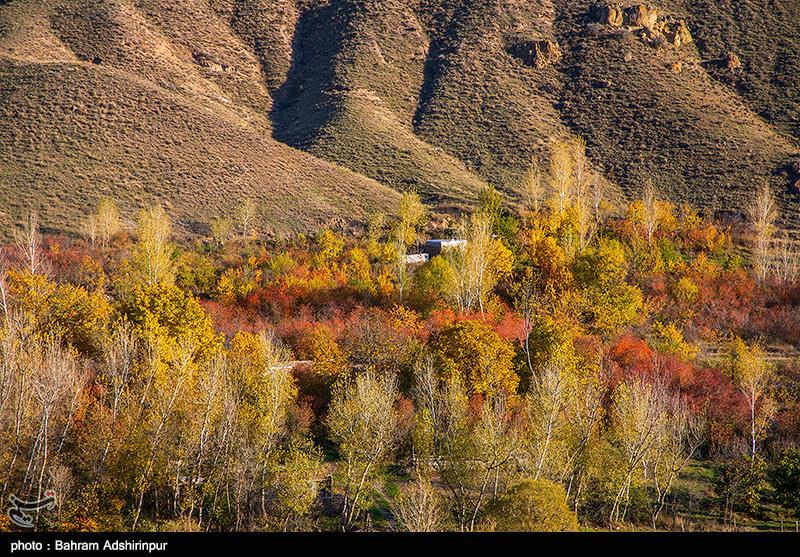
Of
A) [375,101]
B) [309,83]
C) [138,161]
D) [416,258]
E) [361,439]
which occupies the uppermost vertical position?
[309,83]

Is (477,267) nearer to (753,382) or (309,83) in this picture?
(753,382)

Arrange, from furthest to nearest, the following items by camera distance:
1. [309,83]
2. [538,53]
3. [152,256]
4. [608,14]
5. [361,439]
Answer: [309,83] < [608,14] < [538,53] < [152,256] < [361,439]

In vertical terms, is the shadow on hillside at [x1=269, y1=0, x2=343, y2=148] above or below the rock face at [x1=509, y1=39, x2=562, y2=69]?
below

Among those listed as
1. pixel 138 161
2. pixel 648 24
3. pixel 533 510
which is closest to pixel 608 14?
pixel 648 24

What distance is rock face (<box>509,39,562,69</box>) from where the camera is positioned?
111 meters

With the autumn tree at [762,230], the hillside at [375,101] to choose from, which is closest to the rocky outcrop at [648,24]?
the hillside at [375,101]

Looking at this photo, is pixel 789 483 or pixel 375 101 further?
pixel 375 101

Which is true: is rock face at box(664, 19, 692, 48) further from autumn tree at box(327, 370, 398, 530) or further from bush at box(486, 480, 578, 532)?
bush at box(486, 480, 578, 532)

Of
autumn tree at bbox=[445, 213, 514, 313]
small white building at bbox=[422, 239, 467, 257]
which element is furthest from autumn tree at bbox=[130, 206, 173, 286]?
small white building at bbox=[422, 239, 467, 257]

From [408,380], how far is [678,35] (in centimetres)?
9663

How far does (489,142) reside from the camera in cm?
9369

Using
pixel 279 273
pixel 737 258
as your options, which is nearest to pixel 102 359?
pixel 279 273

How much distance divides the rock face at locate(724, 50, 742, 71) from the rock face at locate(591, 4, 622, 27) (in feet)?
66.8

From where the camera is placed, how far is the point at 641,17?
11175 cm
